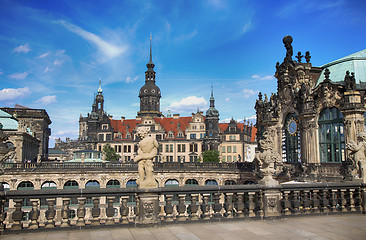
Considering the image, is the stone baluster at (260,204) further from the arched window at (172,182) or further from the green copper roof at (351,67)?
the arched window at (172,182)

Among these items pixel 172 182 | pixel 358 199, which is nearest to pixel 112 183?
pixel 172 182

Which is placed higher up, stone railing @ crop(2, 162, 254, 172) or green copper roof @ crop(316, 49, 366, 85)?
green copper roof @ crop(316, 49, 366, 85)

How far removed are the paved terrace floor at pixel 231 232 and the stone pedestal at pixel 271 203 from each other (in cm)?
43

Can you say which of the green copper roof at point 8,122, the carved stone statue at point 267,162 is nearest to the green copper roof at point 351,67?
the carved stone statue at point 267,162

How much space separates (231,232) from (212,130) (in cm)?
6918

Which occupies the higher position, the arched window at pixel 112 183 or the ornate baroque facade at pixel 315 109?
the ornate baroque facade at pixel 315 109

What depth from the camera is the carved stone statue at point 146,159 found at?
8180 millimetres

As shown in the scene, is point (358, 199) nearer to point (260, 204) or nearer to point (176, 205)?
point (260, 204)

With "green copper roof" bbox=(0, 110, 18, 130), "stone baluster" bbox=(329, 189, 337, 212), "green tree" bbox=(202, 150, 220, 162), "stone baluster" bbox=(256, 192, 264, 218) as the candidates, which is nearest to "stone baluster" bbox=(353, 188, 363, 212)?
"stone baluster" bbox=(329, 189, 337, 212)

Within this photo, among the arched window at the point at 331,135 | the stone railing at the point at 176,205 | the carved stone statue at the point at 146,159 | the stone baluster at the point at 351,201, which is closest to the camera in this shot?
the stone railing at the point at 176,205

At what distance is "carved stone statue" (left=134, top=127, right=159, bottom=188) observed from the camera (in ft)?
26.8

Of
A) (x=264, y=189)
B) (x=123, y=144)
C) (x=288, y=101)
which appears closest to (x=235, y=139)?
(x=123, y=144)

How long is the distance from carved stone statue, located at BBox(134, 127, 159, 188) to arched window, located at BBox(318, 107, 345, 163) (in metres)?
17.8

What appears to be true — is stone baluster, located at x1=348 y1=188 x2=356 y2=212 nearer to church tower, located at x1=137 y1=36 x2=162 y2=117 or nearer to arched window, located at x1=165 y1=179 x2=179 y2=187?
arched window, located at x1=165 y1=179 x2=179 y2=187
